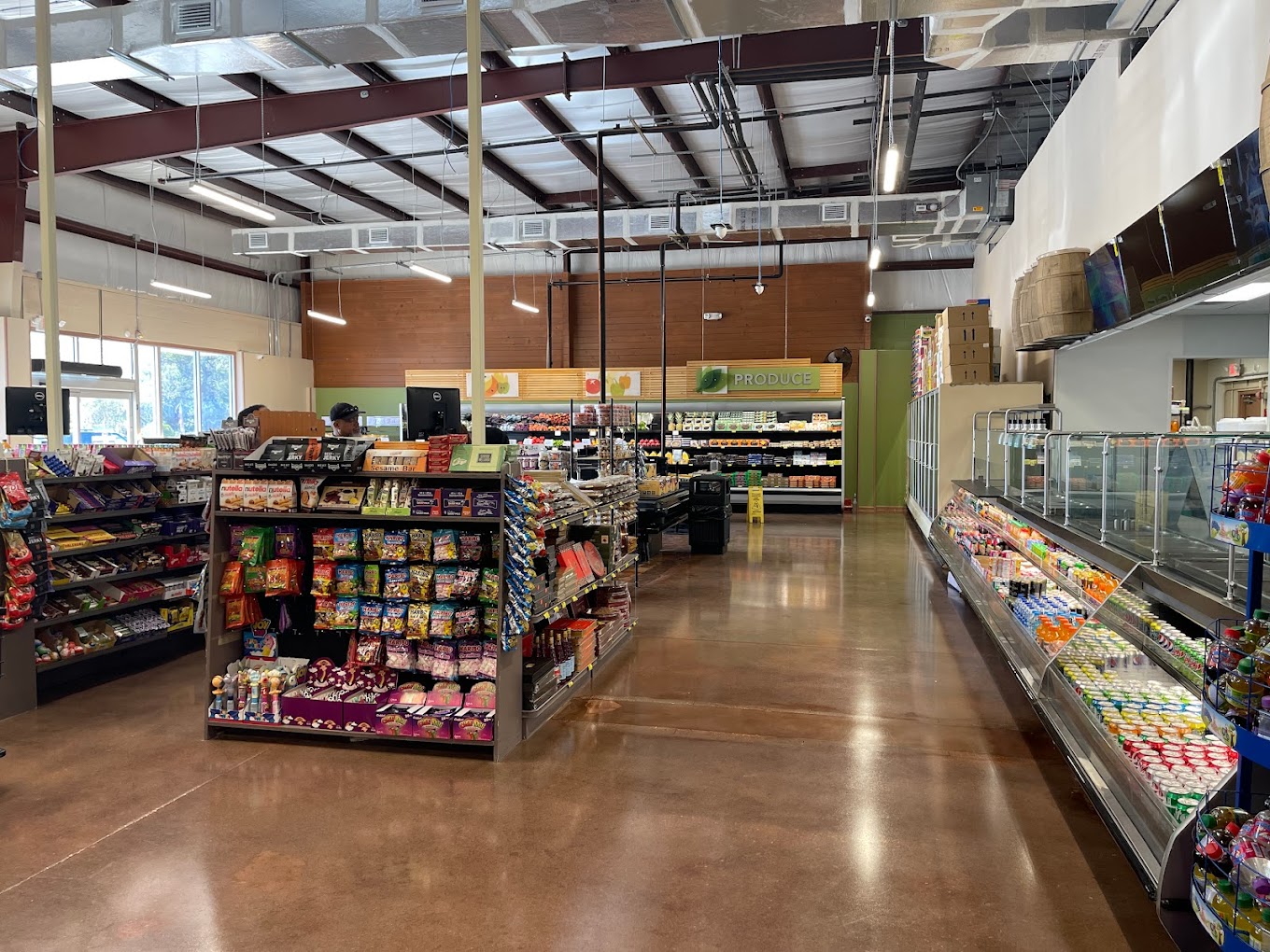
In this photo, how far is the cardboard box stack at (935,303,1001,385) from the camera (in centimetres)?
953

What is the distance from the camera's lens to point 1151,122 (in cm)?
579

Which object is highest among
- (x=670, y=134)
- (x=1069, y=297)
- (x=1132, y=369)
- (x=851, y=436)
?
(x=670, y=134)

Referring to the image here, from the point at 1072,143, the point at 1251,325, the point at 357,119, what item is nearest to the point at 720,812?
the point at 1251,325

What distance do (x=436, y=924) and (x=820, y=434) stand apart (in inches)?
558

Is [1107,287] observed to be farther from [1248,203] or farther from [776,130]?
[776,130]

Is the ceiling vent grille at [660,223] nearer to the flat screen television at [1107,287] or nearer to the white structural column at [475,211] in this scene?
the flat screen television at [1107,287]

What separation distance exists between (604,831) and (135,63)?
20.6ft

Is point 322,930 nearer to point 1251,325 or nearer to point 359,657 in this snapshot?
point 359,657

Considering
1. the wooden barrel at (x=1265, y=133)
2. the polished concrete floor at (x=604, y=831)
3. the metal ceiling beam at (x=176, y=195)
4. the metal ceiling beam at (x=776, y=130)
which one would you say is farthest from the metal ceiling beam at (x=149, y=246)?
the wooden barrel at (x=1265, y=133)

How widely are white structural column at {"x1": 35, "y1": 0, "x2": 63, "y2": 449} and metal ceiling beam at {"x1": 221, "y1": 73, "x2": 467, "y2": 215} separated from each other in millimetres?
3271

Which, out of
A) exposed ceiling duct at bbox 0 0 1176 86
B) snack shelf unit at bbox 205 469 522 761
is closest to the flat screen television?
exposed ceiling duct at bbox 0 0 1176 86

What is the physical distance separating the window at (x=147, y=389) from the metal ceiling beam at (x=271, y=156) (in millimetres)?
3854

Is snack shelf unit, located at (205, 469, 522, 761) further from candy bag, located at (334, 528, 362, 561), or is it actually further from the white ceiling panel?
the white ceiling panel

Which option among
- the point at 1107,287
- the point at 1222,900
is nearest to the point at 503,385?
the point at 1107,287
